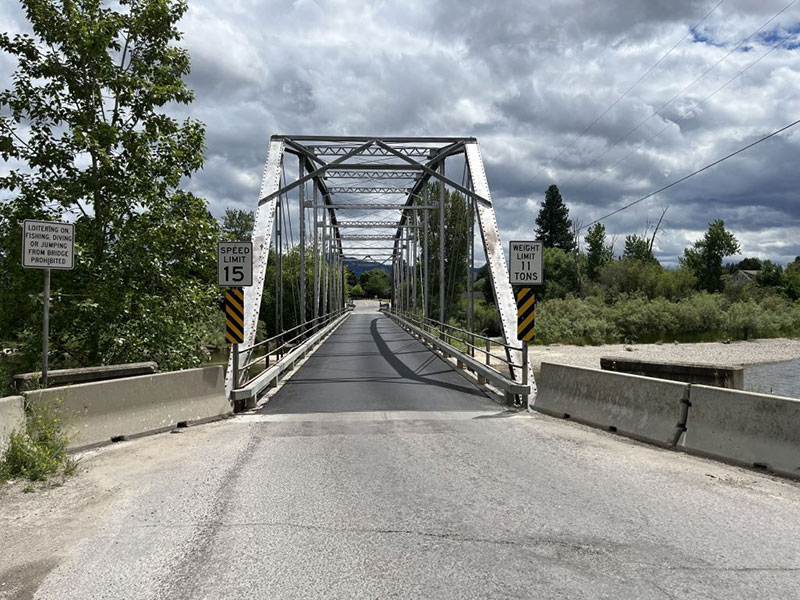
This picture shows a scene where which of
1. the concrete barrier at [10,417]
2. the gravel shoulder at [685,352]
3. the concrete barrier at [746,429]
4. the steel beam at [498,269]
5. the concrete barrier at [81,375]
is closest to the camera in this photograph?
the concrete barrier at [746,429]

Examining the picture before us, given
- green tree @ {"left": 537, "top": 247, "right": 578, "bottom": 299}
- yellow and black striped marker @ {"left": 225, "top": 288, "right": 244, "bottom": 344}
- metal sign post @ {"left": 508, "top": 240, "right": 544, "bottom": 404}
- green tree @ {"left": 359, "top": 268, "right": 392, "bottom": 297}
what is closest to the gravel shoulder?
metal sign post @ {"left": 508, "top": 240, "right": 544, "bottom": 404}

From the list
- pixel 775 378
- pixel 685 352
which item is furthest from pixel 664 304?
pixel 775 378

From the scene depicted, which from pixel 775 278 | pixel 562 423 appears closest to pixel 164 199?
pixel 562 423

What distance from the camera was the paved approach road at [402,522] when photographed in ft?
11.6

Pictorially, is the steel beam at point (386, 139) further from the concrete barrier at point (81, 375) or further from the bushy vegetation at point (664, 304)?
the bushy vegetation at point (664, 304)

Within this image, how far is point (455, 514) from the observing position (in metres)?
4.75

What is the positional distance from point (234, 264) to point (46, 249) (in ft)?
10.7

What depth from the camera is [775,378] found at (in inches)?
998

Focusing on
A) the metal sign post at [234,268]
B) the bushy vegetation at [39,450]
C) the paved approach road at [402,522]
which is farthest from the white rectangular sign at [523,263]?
the bushy vegetation at [39,450]

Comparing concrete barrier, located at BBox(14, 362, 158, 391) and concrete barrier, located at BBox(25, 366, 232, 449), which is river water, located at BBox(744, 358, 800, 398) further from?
concrete barrier, located at BBox(14, 362, 158, 391)

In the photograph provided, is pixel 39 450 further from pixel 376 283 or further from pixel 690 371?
pixel 376 283

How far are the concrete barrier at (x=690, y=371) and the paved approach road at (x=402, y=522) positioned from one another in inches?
215

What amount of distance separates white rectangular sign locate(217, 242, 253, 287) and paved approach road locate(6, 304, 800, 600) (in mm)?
3120

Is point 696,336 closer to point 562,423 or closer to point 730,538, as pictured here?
point 562,423
